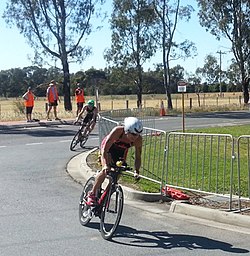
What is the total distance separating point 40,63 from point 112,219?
31.5 meters

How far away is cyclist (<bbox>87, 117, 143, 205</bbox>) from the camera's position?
7.00m

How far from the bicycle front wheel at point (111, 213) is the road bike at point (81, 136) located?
32.4 ft

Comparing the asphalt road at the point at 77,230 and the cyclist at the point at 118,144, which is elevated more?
the cyclist at the point at 118,144

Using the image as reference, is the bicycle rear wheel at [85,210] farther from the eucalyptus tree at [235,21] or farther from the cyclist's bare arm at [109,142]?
the eucalyptus tree at [235,21]

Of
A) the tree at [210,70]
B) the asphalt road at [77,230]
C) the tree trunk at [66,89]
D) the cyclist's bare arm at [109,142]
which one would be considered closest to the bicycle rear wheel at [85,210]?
the asphalt road at [77,230]

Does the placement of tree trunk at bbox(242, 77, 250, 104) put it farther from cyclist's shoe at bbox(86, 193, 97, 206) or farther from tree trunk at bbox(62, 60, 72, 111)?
cyclist's shoe at bbox(86, 193, 97, 206)

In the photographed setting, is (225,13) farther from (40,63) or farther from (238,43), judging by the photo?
(40,63)

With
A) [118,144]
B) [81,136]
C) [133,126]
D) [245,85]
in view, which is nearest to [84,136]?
[81,136]

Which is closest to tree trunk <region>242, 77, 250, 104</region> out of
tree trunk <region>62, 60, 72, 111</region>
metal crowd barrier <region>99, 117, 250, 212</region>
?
tree trunk <region>62, 60, 72, 111</region>

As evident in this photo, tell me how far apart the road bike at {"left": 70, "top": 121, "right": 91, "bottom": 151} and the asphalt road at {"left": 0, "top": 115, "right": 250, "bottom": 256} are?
212 inches

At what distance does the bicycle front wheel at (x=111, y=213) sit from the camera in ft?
23.4

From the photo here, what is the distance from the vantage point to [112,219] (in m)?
7.25

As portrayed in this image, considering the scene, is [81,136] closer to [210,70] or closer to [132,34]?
[132,34]

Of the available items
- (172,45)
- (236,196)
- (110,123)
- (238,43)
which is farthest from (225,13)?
(236,196)
